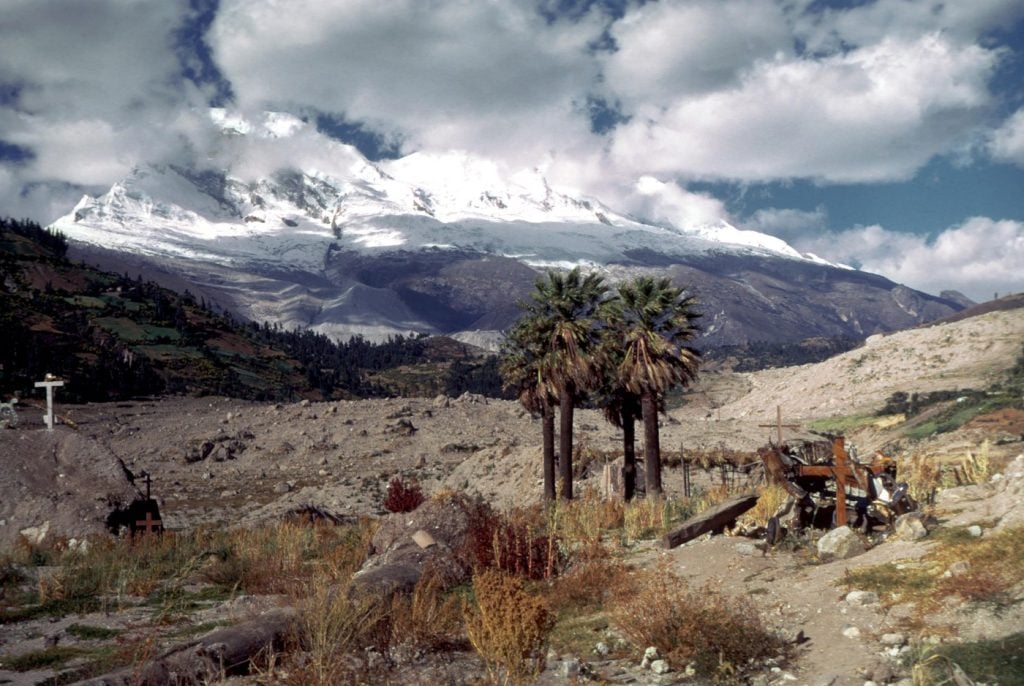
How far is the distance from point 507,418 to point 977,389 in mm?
34887

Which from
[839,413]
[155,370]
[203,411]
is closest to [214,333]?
[155,370]

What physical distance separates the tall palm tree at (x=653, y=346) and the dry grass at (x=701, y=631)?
1457cm

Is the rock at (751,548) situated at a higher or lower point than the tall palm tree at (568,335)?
lower

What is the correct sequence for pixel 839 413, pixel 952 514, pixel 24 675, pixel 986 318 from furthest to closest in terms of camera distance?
pixel 986 318 < pixel 839 413 < pixel 952 514 < pixel 24 675

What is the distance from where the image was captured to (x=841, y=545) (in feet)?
38.3

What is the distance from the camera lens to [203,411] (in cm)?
6134

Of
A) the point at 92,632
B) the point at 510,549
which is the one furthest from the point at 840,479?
the point at 92,632

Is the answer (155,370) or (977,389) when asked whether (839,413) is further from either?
(155,370)

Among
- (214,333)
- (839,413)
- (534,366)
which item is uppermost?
(214,333)

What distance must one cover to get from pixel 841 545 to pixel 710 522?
3.21 meters

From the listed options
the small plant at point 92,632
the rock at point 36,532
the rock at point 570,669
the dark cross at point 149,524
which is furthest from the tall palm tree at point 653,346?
the rock at point 36,532

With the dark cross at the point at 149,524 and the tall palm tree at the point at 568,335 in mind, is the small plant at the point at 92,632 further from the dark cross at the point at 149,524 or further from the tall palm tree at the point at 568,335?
the tall palm tree at the point at 568,335

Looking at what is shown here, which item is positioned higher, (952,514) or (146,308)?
(146,308)

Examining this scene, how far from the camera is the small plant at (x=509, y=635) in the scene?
7363 mm
